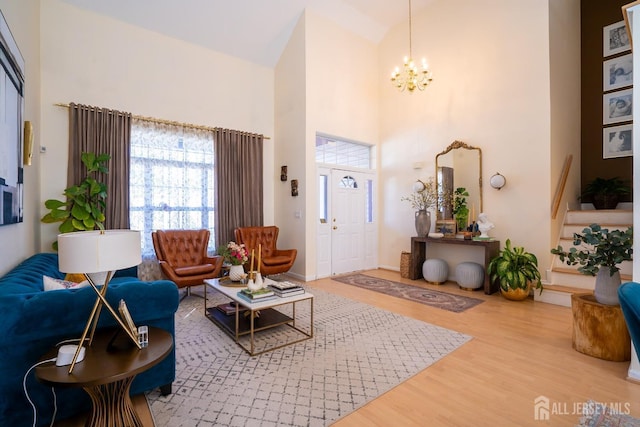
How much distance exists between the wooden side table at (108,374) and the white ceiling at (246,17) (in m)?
4.93

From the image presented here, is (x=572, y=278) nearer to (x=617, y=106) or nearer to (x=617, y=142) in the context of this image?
(x=617, y=142)

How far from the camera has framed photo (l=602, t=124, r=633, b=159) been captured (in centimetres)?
500

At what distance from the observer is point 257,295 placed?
9.02 feet

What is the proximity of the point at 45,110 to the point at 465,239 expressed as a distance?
249 inches

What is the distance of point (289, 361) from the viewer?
2.51 metres

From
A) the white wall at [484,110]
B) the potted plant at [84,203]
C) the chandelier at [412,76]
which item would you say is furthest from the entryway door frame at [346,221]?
the potted plant at [84,203]

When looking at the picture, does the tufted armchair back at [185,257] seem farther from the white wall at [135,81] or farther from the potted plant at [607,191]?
the potted plant at [607,191]

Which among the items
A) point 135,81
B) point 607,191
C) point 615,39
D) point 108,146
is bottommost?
point 607,191

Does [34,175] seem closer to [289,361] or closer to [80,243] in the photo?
[80,243]

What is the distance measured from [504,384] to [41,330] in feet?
9.67

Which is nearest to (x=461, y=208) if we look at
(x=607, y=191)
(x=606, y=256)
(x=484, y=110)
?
(x=484, y=110)

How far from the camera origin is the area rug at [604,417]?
5.76 feet

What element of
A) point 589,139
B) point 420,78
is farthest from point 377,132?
point 589,139

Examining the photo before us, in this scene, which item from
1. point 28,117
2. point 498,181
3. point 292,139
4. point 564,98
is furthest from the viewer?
point 292,139
